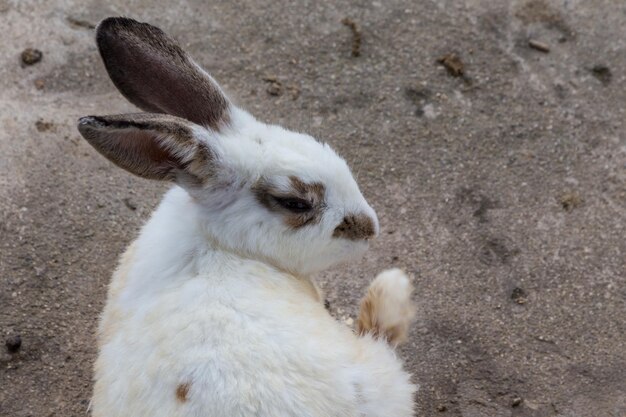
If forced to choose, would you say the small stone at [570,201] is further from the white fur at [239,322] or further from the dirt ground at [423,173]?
the white fur at [239,322]

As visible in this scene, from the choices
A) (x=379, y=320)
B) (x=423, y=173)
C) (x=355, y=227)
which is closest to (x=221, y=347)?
(x=355, y=227)

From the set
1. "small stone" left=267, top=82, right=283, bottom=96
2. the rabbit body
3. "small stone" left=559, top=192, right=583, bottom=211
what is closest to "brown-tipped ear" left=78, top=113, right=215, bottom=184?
the rabbit body

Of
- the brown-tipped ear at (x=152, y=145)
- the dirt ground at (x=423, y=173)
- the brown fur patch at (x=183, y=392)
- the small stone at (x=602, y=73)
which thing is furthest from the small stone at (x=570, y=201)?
the brown fur patch at (x=183, y=392)

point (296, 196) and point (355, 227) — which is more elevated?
point (296, 196)

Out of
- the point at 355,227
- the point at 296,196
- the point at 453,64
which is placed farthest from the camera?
the point at 453,64

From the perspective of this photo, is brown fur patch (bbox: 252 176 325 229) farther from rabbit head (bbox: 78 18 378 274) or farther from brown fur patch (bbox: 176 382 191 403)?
brown fur patch (bbox: 176 382 191 403)

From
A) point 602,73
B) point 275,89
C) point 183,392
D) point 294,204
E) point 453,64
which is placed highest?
point 294,204

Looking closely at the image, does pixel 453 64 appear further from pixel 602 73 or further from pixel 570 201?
pixel 570 201
